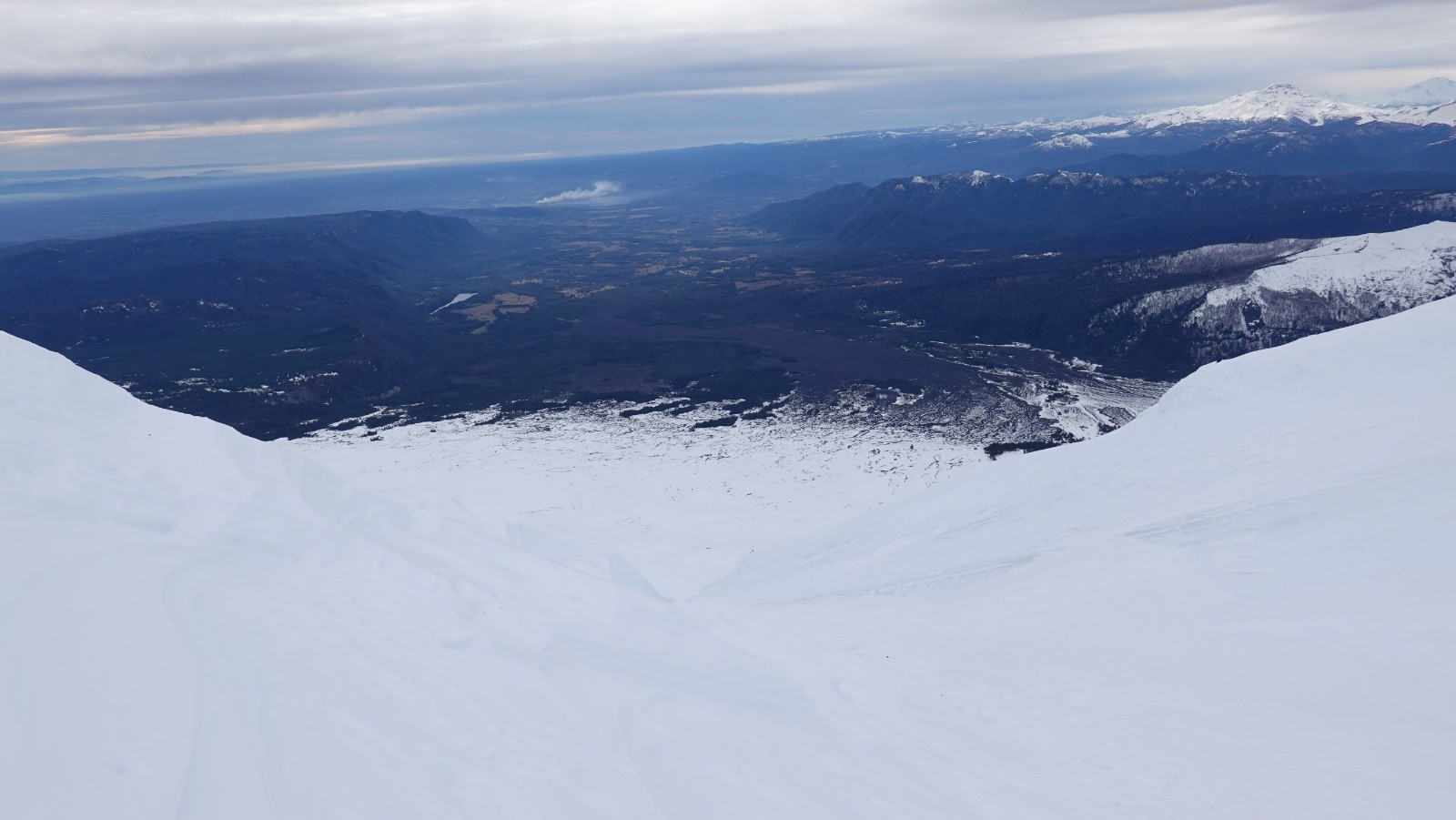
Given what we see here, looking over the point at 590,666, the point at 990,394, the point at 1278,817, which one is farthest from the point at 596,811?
the point at 990,394

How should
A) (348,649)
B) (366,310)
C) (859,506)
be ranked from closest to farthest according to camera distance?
(348,649) < (859,506) < (366,310)

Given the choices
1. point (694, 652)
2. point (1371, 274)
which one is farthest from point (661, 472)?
point (1371, 274)

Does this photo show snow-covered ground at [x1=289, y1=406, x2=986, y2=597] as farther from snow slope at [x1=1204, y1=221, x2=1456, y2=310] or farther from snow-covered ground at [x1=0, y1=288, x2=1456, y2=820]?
snow slope at [x1=1204, y1=221, x2=1456, y2=310]

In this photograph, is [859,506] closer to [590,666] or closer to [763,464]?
[763,464]

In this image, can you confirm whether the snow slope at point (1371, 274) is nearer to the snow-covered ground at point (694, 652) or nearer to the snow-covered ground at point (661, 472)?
the snow-covered ground at point (661, 472)

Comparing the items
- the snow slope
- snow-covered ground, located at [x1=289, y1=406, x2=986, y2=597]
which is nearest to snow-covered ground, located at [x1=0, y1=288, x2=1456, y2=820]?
snow-covered ground, located at [x1=289, y1=406, x2=986, y2=597]

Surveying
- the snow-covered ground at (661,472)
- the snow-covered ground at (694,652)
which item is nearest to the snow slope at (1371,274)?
the snow-covered ground at (661,472)

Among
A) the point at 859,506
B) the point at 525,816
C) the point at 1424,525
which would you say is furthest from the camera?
the point at 859,506

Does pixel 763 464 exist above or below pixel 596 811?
below
